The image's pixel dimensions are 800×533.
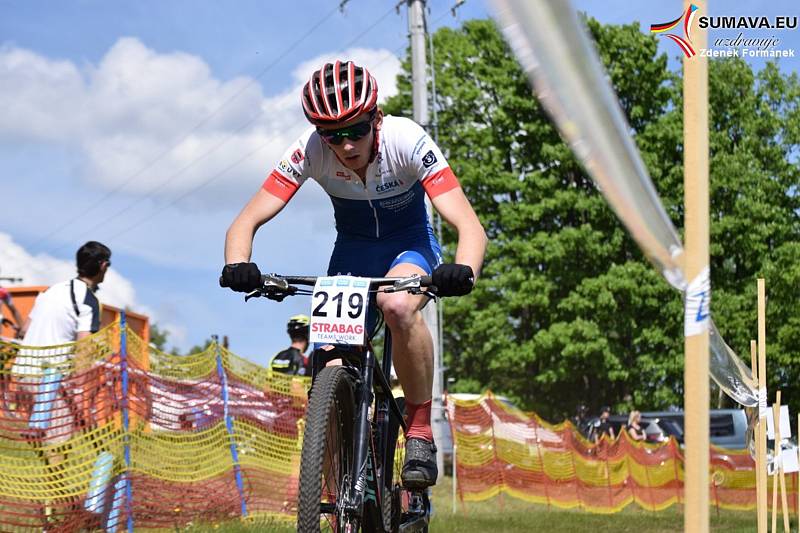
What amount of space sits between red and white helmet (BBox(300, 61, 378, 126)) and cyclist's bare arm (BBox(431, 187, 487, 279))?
0.57 metres

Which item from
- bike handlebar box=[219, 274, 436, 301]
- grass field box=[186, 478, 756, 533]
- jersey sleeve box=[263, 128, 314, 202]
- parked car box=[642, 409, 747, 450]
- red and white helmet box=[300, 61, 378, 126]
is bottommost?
grass field box=[186, 478, 756, 533]

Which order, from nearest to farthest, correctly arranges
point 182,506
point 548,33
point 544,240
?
point 548,33 < point 182,506 < point 544,240

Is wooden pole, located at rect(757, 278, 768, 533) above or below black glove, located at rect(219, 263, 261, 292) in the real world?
below

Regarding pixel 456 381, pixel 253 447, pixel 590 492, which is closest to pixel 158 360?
pixel 253 447

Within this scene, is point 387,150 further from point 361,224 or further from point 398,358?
point 398,358

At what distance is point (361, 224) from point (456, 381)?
103 ft

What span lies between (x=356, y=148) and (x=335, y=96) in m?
0.30

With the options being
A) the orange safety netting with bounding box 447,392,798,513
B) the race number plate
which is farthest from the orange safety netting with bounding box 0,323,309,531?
the orange safety netting with bounding box 447,392,798,513

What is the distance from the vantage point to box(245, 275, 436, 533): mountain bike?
378 cm

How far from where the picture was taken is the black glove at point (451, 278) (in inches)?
157

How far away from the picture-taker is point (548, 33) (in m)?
2.03

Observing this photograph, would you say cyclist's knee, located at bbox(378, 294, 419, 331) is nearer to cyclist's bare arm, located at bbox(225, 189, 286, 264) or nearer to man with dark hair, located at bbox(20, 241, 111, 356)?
cyclist's bare arm, located at bbox(225, 189, 286, 264)

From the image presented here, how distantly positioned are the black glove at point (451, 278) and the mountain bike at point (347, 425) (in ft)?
0.19

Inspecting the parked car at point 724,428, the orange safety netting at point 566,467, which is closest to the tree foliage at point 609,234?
the parked car at point 724,428
